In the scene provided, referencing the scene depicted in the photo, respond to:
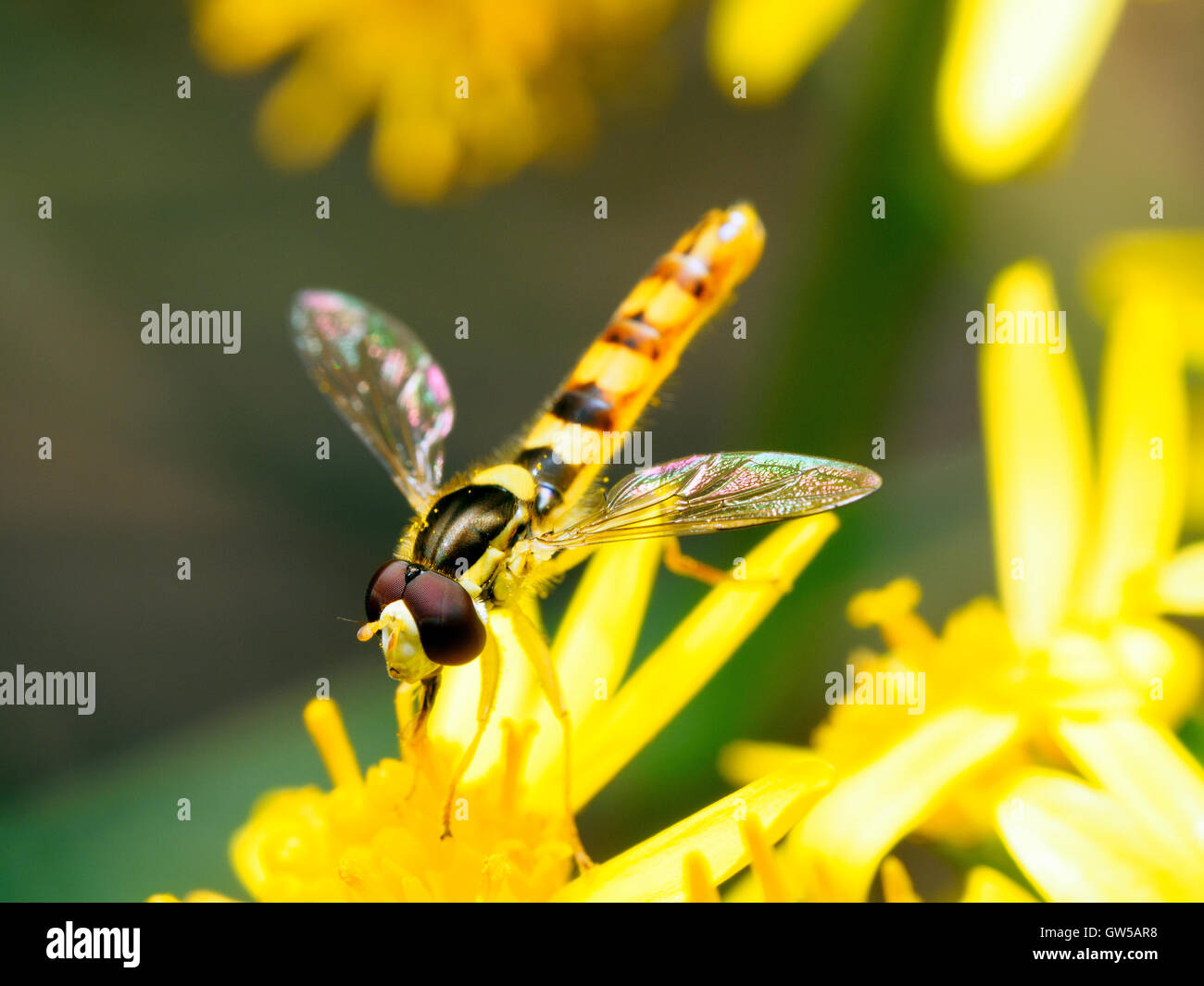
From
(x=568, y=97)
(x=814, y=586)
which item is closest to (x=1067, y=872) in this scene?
(x=814, y=586)

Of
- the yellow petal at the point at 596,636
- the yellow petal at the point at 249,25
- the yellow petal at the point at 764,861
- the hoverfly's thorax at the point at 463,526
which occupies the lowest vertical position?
the yellow petal at the point at 764,861

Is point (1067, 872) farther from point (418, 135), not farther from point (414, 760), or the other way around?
point (418, 135)

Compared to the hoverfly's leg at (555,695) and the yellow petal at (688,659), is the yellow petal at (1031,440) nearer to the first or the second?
the yellow petal at (688,659)

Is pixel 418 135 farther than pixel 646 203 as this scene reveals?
No

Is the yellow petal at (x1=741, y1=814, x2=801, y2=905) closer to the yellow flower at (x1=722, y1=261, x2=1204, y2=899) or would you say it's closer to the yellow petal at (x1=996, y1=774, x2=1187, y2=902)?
the yellow flower at (x1=722, y1=261, x2=1204, y2=899)

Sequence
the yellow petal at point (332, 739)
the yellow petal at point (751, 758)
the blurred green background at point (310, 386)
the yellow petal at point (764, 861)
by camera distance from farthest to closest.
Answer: the blurred green background at point (310, 386) < the yellow petal at point (751, 758) < the yellow petal at point (332, 739) < the yellow petal at point (764, 861)

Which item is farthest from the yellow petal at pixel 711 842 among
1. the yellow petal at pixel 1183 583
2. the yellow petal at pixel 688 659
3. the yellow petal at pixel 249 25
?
the yellow petal at pixel 249 25
